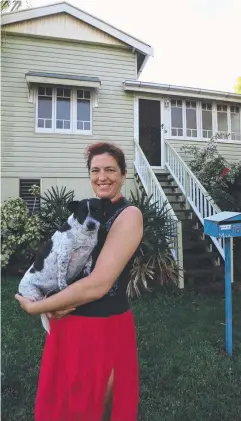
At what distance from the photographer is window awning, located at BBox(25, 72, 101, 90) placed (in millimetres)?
6168

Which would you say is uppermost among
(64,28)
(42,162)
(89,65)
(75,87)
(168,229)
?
(64,28)

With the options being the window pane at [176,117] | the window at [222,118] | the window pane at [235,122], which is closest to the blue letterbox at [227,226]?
the window pane at [176,117]

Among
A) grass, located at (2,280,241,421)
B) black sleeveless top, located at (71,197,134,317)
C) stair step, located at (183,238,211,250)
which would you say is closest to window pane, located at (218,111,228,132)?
stair step, located at (183,238,211,250)

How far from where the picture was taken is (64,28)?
258 inches

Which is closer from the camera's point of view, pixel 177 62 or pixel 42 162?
pixel 177 62

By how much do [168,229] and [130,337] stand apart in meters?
3.37

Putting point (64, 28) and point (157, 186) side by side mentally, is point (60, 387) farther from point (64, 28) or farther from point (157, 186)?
point (64, 28)

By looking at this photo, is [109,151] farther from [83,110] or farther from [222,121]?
[222,121]

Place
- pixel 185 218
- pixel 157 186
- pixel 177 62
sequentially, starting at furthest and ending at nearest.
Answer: pixel 185 218 < pixel 157 186 < pixel 177 62

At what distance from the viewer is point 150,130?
7.31m

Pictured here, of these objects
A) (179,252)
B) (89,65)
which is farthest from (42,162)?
(179,252)

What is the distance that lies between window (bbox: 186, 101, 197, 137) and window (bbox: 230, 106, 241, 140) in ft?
3.93

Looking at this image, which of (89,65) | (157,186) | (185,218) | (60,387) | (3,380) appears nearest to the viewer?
(60,387)

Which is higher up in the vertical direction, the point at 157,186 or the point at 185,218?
the point at 157,186
